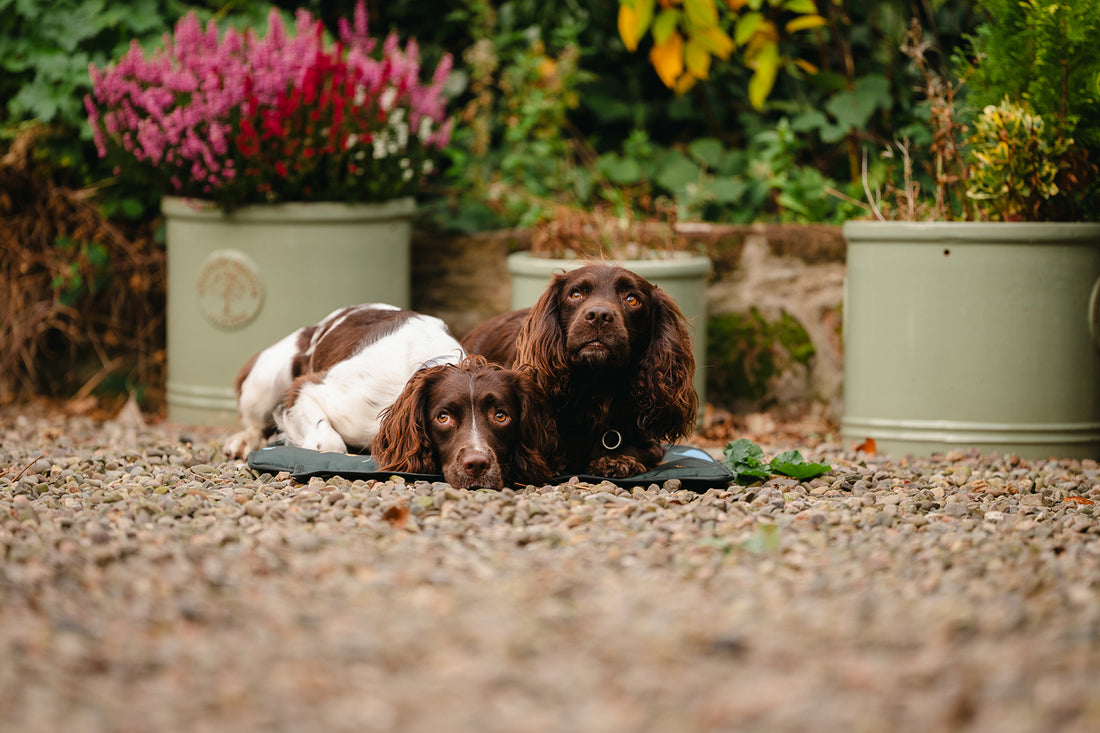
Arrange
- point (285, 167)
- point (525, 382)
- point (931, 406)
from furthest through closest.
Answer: point (285, 167), point (931, 406), point (525, 382)

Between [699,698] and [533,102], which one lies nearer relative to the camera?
[699,698]

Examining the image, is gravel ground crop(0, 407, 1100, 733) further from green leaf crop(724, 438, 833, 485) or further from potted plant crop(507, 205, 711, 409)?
potted plant crop(507, 205, 711, 409)

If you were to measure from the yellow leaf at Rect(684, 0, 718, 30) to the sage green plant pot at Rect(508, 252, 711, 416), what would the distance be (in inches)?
52.0

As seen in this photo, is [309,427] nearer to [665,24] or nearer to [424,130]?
[424,130]

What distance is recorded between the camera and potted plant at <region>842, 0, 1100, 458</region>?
4.61m

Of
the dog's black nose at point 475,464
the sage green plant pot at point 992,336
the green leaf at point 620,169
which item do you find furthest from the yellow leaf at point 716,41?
the dog's black nose at point 475,464

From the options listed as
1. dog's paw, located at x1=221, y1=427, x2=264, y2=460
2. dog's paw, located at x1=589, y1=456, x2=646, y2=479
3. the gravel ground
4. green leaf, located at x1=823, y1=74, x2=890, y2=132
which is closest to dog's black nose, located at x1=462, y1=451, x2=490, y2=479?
the gravel ground

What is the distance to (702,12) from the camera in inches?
228

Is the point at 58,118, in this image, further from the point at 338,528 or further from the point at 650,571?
the point at 650,571

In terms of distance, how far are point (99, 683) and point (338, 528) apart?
42.2 inches

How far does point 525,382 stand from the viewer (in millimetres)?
3678

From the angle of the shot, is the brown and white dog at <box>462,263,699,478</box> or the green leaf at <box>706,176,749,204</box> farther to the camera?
the green leaf at <box>706,176,749,204</box>

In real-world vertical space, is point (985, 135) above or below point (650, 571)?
above

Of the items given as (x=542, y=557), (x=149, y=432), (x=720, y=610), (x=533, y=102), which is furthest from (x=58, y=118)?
(x=720, y=610)
